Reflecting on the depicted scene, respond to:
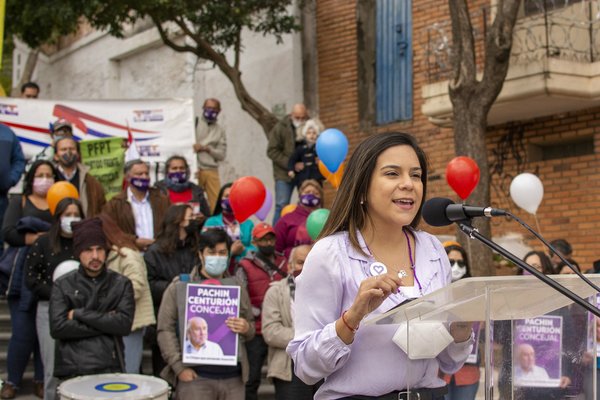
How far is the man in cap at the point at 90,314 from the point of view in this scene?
7.37m

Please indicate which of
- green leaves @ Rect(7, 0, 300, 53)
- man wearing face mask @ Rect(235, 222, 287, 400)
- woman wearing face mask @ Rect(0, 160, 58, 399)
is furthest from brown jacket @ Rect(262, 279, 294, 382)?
green leaves @ Rect(7, 0, 300, 53)

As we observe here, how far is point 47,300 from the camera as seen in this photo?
8.57 meters

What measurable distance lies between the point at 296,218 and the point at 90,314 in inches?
133

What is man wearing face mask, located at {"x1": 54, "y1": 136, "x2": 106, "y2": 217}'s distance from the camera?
1058cm

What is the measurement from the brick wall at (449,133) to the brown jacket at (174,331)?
22.8 feet

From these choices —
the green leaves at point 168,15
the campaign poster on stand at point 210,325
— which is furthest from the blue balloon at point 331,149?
the green leaves at point 168,15

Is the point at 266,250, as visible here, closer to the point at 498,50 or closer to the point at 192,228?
the point at 192,228

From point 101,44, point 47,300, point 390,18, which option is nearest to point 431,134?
point 390,18

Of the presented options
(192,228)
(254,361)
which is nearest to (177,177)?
(192,228)

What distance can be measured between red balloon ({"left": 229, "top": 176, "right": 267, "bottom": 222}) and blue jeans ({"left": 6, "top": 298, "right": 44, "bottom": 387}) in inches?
91.0

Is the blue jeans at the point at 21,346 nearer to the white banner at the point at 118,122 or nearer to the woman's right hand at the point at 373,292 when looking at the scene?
the white banner at the point at 118,122

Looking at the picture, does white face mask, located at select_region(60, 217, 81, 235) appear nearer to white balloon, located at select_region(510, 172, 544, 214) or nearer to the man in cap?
the man in cap

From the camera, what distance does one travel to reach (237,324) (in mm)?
7648

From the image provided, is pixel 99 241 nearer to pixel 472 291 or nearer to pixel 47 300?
pixel 47 300
